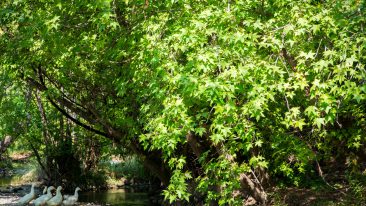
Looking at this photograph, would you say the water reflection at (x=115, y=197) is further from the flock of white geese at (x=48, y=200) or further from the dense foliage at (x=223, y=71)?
the dense foliage at (x=223, y=71)

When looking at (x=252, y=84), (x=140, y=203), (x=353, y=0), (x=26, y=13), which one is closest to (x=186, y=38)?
(x=252, y=84)

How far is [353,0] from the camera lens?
745 cm

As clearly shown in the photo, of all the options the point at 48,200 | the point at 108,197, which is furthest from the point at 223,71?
the point at 108,197

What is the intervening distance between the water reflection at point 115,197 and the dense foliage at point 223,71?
5.90 meters

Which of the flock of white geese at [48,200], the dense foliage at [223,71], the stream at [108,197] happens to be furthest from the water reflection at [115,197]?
the dense foliage at [223,71]

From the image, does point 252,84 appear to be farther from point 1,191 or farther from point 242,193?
point 1,191

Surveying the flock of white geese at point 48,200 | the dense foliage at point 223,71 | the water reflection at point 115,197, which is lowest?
the water reflection at point 115,197

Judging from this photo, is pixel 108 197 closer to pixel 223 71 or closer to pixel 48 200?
pixel 48 200

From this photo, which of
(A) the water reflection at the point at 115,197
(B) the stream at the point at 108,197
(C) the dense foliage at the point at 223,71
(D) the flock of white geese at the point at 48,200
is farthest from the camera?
(A) the water reflection at the point at 115,197

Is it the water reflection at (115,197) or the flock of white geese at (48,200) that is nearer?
the flock of white geese at (48,200)

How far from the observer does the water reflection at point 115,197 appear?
2029cm

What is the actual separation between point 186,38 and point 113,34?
3.57 m

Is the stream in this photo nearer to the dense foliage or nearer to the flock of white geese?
the flock of white geese

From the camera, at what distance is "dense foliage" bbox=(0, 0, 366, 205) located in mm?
7270
